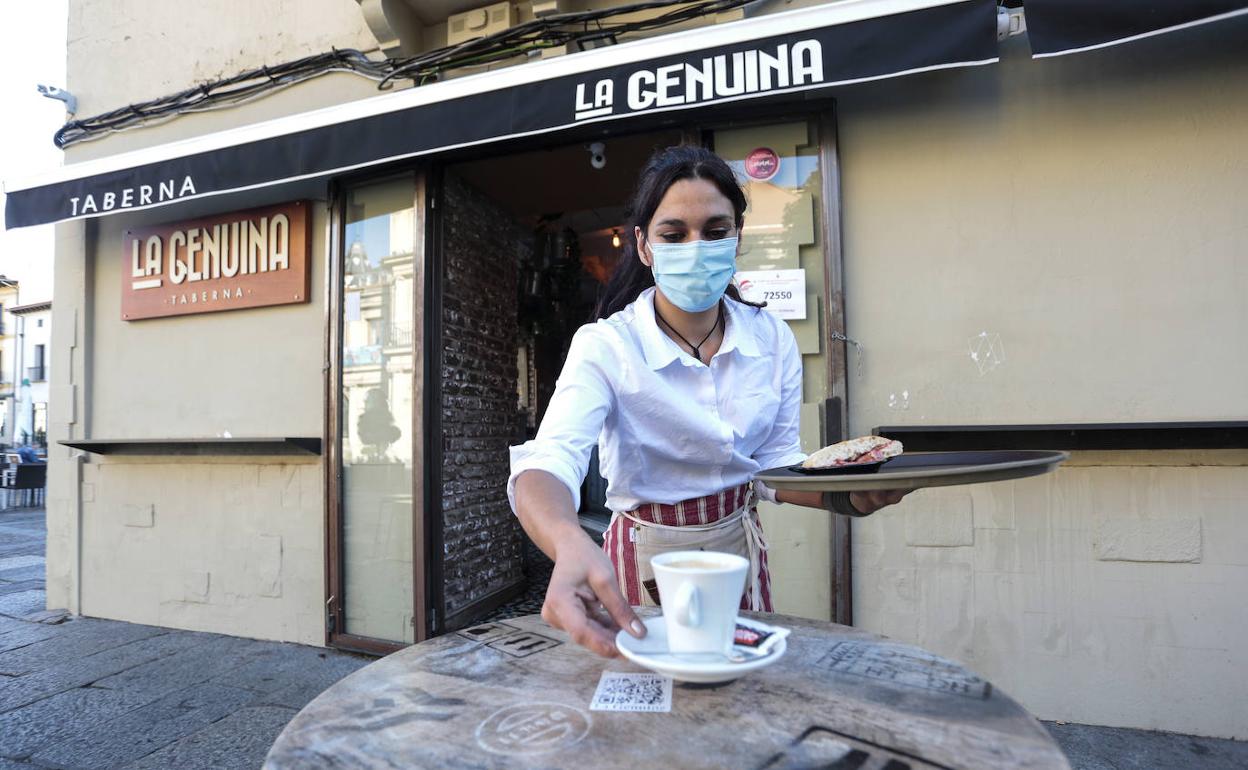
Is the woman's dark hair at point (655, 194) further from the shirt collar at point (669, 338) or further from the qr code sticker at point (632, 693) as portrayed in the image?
the qr code sticker at point (632, 693)

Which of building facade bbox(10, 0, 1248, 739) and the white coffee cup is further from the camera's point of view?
building facade bbox(10, 0, 1248, 739)

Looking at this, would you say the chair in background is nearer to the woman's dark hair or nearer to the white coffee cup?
the woman's dark hair

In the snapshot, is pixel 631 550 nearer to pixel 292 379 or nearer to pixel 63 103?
pixel 292 379

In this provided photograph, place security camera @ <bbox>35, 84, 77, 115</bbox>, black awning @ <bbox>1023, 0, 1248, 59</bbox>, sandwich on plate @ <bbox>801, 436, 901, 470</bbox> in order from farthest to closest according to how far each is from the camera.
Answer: security camera @ <bbox>35, 84, 77, 115</bbox> → black awning @ <bbox>1023, 0, 1248, 59</bbox> → sandwich on plate @ <bbox>801, 436, 901, 470</bbox>

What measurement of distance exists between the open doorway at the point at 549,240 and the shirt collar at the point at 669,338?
7.01ft

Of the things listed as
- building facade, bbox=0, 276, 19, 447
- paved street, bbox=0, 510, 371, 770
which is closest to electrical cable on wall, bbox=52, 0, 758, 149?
paved street, bbox=0, 510, 371, 770

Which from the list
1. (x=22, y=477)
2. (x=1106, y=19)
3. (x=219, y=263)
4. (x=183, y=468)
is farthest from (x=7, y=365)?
(x=1106, y=19)

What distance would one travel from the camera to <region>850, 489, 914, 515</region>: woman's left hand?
49.1 inches

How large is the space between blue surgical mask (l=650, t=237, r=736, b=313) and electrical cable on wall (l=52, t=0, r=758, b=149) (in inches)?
91.3

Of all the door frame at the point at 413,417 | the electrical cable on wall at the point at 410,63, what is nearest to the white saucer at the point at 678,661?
the door frame at the point at 413,417

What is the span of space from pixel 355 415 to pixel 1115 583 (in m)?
3.97

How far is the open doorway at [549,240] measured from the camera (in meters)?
4.43

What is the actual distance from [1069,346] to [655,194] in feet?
7.48

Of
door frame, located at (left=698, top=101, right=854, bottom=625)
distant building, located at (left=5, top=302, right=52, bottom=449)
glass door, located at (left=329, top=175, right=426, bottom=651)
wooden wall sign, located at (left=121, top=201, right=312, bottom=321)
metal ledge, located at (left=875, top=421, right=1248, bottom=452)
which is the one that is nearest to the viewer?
metal ledge, located at (left=875, top=421, right=1248, bottom=452)
